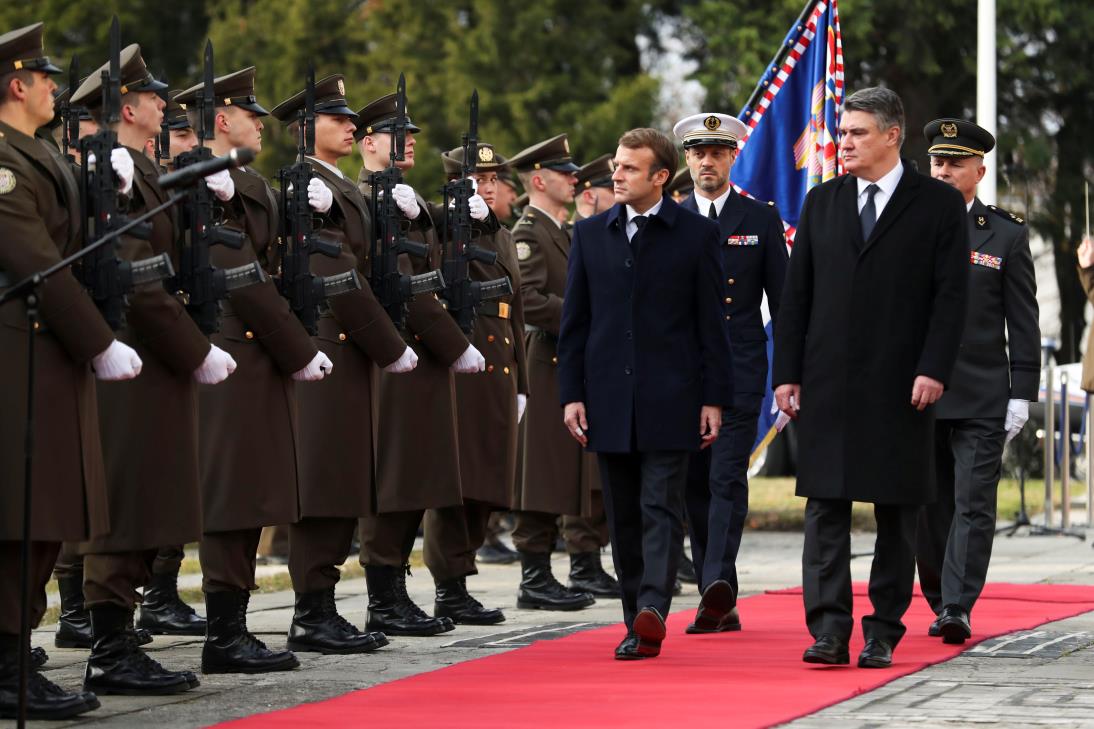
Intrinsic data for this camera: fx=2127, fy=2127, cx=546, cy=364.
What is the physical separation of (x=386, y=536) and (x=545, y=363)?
2.42m

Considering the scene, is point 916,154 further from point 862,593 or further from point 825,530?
point 825,530

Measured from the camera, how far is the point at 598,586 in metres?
11.3

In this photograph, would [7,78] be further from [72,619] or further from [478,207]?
[478,207]

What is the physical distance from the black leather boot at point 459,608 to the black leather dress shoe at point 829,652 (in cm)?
242

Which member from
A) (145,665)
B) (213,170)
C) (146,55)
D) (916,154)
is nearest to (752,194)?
(145,665)

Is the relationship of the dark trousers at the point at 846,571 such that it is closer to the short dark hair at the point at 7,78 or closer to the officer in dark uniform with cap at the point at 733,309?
the officer in dark uniform with cap at the point at 733,309

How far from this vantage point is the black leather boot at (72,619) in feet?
29.1

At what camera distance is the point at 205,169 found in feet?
19.7

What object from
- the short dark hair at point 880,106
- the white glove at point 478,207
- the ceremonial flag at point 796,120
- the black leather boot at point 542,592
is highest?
the ceremonial flag at point 796,120

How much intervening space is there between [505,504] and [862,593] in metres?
1.96

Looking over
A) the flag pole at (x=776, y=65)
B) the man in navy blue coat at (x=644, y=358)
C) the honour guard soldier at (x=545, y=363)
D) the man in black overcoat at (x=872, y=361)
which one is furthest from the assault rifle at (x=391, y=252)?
the flag pole at (x=776, y=65)

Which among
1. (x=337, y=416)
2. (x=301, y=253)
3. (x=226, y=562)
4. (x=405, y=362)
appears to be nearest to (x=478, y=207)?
(x=405, y=362)

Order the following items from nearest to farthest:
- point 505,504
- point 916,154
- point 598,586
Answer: point 505,504, point 598,586, point 916,154

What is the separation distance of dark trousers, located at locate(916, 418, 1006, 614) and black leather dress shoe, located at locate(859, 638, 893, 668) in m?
1.04
